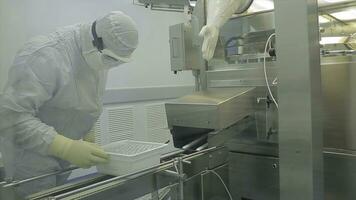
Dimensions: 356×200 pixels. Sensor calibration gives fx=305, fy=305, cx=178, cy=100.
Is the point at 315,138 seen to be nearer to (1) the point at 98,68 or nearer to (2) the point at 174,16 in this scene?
(1) the point at 98,68

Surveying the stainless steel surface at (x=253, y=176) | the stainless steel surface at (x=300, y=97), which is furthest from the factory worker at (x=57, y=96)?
the stainless steel surface at (x=253, y=176)

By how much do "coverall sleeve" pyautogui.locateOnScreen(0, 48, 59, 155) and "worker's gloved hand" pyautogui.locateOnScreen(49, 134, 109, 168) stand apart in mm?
35

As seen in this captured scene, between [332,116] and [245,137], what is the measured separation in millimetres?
398

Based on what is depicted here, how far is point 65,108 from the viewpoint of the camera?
56.1 inches

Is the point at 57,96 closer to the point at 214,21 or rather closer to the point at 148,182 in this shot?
the point at 148,182

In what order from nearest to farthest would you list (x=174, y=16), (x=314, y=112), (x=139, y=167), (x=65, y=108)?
(x=314, y=112)
(x=139, y=167)
(x=65, y=108)
(x=174, y=16)

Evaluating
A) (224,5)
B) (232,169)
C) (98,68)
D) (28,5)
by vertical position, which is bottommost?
(232,169)

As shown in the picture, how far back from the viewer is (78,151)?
1145mm

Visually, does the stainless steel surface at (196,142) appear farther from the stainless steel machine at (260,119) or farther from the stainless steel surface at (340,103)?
the stainless steel surface at (340,103)

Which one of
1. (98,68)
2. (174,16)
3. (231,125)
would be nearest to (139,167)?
(231,125)

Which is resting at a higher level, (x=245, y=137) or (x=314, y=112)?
(x=314, y=112)

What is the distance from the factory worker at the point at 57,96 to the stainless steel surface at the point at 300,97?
614 mm

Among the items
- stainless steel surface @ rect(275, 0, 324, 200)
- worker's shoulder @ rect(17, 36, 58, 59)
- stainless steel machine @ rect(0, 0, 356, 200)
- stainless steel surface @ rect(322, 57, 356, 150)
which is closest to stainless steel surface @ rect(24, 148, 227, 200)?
stainless steel machine @ rect(0, 0, 356, 200)

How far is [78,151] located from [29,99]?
31cm
